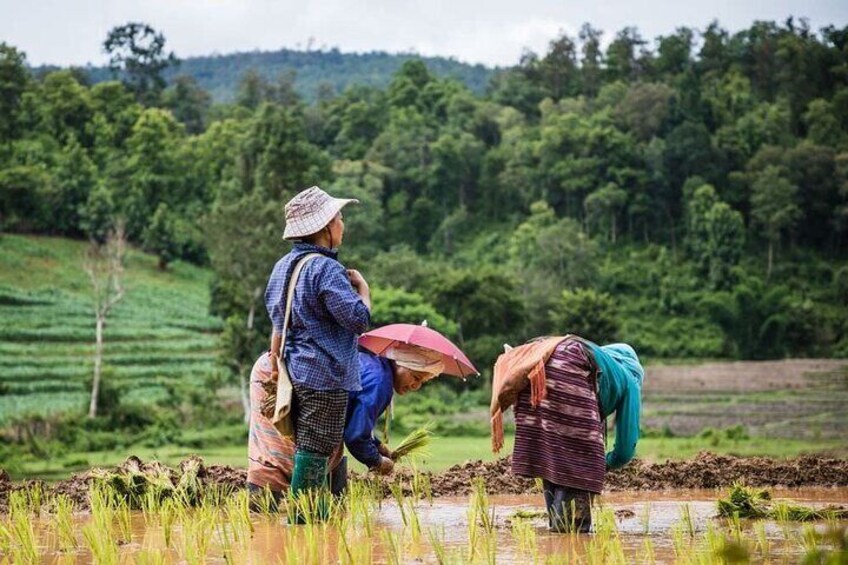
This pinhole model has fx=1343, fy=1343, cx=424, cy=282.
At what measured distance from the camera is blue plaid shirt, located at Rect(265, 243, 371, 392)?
6684 mm

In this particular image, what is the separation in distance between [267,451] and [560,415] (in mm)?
1604

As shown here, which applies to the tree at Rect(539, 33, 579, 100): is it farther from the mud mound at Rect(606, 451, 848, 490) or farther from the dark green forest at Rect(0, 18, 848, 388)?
the mud mound at Rect(606, 451, 848, 490)

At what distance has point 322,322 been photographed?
6.79m

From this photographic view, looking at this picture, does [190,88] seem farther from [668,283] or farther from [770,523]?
[770,523]

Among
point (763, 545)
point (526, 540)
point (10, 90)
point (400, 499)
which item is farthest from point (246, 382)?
point (10, 90)

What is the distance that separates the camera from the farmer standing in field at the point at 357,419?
282 inches

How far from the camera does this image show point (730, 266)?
67.3m

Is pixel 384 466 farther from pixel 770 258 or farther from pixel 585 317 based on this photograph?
pixel 770 258

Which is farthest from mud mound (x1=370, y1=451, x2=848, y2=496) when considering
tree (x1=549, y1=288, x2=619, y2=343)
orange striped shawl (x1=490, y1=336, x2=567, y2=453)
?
tree (x1=549, y1=288, x2=619, y2=343)

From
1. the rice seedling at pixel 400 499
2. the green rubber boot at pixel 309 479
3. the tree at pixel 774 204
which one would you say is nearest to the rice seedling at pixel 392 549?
the rice seedling at pixel 400 499

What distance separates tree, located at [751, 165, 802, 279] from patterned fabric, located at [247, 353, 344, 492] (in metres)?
65.9

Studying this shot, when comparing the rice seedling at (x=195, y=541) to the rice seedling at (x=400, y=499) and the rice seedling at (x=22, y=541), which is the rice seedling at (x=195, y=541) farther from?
the rice seedling at (x=400, y=499)

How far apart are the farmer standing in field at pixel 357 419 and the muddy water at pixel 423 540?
0.28 metres

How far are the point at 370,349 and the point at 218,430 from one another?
66.3 ft
